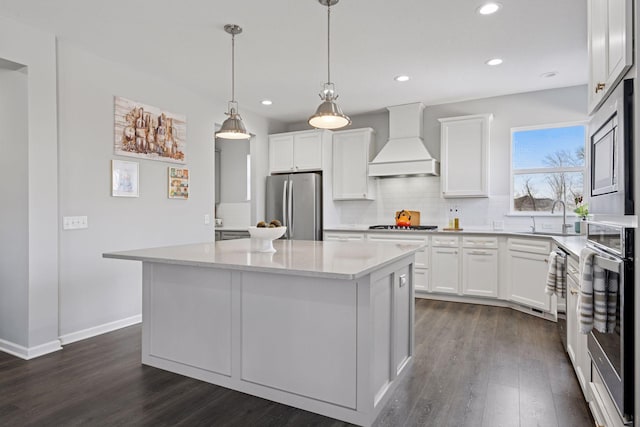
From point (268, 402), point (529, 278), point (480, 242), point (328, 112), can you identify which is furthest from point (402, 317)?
point (480, 242)

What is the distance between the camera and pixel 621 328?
143 cm

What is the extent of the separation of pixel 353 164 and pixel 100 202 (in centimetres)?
334

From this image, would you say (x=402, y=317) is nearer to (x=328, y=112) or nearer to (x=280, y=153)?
(x=328, y=112)

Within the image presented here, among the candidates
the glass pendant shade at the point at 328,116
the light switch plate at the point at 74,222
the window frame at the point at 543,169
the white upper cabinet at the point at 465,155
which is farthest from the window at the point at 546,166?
the light switch plate at the point at 74,222

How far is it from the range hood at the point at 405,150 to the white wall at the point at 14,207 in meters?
3.90

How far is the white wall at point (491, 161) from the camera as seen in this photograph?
4.63 meters

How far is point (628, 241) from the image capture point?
1.40 meters

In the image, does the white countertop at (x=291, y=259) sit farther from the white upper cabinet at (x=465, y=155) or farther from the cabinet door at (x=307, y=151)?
the cabinet door at (x=307, y=151)

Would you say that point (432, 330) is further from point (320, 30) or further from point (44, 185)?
point (44, 185)

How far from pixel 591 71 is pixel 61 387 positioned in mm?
3680

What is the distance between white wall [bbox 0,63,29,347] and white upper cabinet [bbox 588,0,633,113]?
12.3 ft

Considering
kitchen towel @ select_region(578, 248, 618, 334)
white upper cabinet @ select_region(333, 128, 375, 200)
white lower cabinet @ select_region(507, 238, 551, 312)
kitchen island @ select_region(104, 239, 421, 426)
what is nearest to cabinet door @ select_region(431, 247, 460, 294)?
white lower cabinet @ select_region(507, 238, 551, 312)

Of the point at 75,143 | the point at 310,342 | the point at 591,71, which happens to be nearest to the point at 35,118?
the point at 75,143

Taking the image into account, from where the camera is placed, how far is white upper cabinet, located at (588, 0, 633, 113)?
4.64ft
